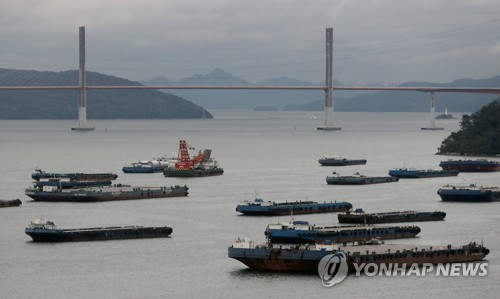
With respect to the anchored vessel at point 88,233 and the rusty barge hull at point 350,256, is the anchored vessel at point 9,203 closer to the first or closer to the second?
the anchored vessel at point 88,233

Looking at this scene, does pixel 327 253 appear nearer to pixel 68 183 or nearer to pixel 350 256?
pixel 350 256

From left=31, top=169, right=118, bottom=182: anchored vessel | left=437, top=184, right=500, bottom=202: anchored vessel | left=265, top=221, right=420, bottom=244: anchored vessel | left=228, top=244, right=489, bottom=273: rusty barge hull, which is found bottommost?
left=228, top=244, right=489, bottom=273: rusty barge hull

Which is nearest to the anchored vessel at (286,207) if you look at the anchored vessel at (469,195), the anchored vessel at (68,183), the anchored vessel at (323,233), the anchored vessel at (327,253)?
the anchored vessel at (469,195)

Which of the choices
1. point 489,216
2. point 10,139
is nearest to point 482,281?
point 489,216

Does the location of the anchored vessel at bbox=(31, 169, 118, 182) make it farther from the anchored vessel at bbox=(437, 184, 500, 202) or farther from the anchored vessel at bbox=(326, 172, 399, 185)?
the anchored vessel at bbox=(437, 184, 500, 202)

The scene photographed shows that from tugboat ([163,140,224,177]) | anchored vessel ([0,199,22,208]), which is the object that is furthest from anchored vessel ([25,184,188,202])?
tugboat ([163,140,224,177])

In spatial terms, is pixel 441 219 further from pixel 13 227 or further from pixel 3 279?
pixel 3 279

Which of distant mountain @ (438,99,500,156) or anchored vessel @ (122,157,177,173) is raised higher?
distant mountain @ (438,99,500,156)
